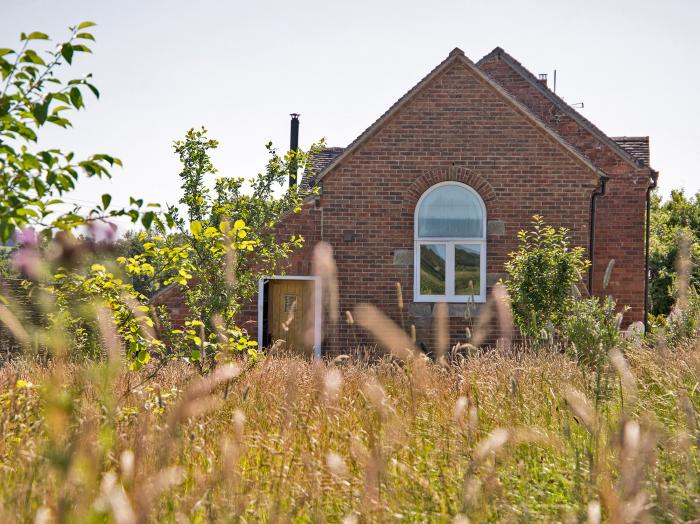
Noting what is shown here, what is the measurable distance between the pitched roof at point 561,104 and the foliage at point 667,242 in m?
6.21

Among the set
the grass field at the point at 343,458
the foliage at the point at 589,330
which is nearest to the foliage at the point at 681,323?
the foliage at the point at 589,330

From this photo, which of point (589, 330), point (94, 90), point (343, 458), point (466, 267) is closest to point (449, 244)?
point (466, 267)

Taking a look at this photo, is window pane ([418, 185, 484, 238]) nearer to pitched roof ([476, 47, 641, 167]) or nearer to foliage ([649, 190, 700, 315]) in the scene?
pitched roof ([476, 47, 641, 167])

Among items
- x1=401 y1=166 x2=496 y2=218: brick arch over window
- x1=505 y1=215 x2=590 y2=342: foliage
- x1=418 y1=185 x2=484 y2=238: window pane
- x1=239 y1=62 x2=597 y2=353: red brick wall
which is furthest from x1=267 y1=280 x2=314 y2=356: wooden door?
x1=505 y1=215 x2=590 y2=342: foliage

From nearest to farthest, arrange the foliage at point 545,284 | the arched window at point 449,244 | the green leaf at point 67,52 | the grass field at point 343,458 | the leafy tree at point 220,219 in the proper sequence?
the grass field at point 343,458 < the green leaf at point 67,52 < the leafy tree at point 220,219 < the foliage at point 545,284 < the arched window at point 449,244

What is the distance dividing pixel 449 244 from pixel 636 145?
18.8 feet

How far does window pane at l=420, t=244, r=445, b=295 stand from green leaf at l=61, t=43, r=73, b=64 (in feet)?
38.3

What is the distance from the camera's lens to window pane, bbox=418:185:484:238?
15602 millimetres

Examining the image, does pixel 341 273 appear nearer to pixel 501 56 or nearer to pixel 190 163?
pixel 190 163

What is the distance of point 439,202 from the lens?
618 inches

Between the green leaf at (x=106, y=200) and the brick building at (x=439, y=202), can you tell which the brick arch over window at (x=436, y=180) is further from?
the green leaf at (x=106, y=200)

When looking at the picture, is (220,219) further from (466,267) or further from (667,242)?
(667,242)

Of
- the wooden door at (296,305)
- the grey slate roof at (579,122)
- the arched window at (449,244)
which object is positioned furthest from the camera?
the grey slate roof at (579,122)

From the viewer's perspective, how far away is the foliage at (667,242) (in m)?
25.2
